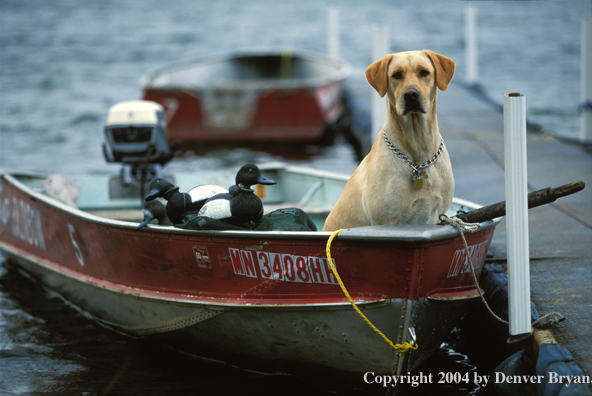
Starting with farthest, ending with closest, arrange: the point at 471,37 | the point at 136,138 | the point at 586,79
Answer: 1. the point at 471,37
2. the point at 586,79
3. the point at 136,138

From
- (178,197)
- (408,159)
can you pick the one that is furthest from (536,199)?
(178,197)

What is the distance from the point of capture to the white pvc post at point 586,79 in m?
9.42

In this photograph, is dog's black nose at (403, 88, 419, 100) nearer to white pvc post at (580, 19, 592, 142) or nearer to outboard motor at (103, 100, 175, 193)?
outboard motor at (103, 100, 175, 193)

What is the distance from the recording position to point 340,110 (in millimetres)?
15961

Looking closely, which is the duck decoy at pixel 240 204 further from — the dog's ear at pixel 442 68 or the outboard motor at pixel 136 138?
the outboard motor at pixel 136 138

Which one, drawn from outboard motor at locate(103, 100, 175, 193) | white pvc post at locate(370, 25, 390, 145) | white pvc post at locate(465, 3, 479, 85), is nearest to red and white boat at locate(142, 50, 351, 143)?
white pvc post at locate(465, 3, 479, 85)

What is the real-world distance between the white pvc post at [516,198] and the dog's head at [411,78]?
42 centimetres

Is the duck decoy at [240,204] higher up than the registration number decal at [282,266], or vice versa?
the duck decoy at [240,204]

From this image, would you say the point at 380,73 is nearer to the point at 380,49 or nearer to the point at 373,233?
the point at 373,233

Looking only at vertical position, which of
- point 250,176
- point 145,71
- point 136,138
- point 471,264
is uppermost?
point 145,71

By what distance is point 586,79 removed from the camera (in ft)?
31.7

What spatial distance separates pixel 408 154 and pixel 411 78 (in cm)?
49

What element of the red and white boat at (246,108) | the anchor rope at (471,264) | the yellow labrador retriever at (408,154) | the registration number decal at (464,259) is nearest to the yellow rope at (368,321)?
the yellow labrador retriever at (408,154)

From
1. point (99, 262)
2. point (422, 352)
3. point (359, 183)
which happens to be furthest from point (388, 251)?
point (99, 262)
